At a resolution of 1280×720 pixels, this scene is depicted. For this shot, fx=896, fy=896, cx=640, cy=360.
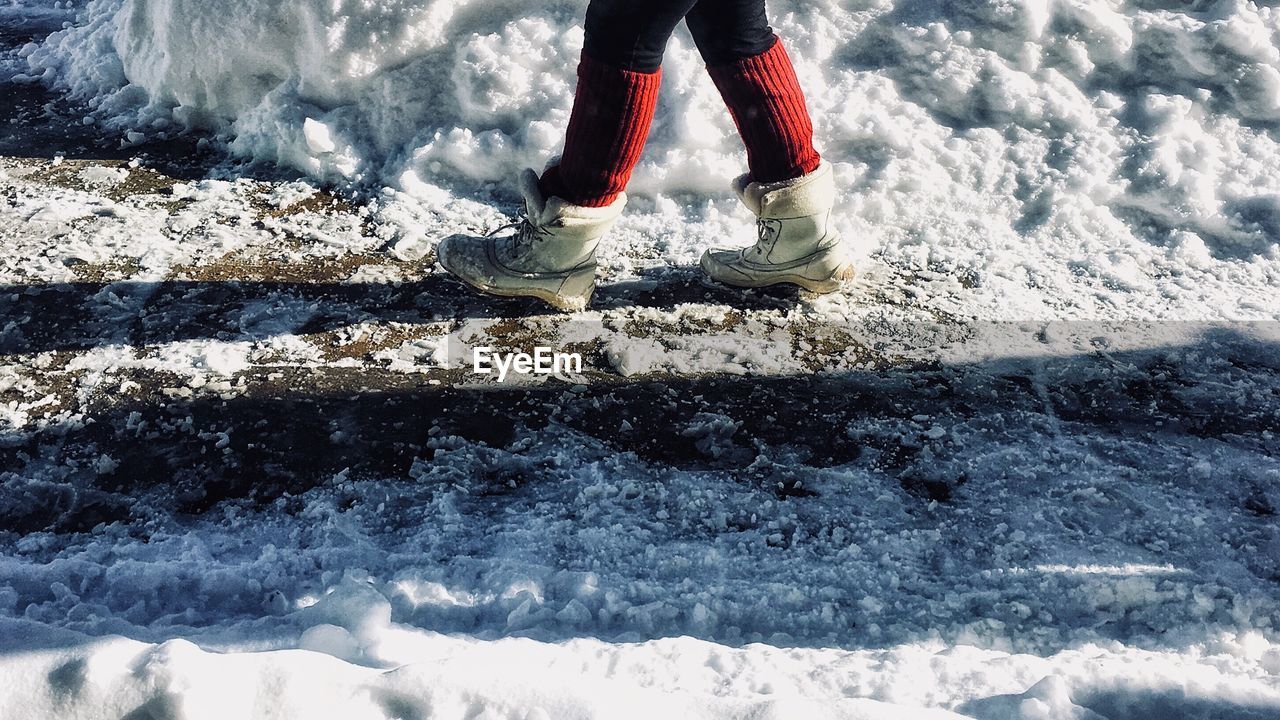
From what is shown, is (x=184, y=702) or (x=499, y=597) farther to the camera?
(x=499, y=597)

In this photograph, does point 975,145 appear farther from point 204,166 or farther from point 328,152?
point 204,166

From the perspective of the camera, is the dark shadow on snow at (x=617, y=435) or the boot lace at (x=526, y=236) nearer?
the dark shadow on snow at (x=617, y=435)

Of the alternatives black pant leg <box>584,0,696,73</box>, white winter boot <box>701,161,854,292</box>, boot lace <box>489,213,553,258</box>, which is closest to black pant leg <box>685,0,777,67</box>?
black pant leg <box>584,0,696,73</box>

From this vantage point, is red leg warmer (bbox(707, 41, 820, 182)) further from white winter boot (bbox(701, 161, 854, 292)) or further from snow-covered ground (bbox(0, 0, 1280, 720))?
snow-covered ground (bbox(0, 0, 1280, 720))

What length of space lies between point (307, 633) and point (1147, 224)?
268 cm

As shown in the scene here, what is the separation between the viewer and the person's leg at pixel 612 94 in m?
1.95

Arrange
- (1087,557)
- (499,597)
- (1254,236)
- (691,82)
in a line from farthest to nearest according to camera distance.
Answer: (691,82) < (1254,236) < (1087,557) < (499,597)

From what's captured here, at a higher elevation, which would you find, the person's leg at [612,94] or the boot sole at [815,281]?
the person's leg at [612,94]

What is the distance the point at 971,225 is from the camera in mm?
2828

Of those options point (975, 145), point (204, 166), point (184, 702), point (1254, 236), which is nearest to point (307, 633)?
point (184, 702)
